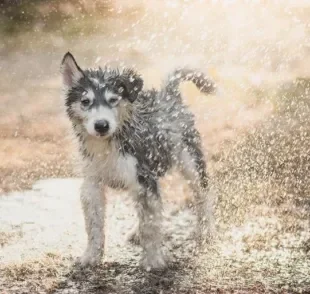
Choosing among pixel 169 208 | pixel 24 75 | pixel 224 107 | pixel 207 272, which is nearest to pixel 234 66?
pixel 224 107

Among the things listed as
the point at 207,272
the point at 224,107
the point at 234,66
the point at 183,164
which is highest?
the point at 234,66

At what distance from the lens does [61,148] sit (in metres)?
7.95

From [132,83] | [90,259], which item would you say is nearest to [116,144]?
[132,83]

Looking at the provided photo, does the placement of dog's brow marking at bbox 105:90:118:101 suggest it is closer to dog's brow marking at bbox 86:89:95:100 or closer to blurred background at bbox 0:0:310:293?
dog's brow marking at bbox 86:89:95:100

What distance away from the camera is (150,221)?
5.98 m

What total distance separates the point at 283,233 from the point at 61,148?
259 cm

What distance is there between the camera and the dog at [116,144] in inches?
226

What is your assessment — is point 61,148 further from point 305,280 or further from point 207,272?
point 305,280

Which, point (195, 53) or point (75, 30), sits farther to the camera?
point (75, 30)

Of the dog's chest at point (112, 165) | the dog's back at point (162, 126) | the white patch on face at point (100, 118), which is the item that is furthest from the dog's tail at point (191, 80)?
the white patch on face at point (100, 118)

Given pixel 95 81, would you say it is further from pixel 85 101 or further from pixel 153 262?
pixel 153 262

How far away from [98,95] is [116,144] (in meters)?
0.48

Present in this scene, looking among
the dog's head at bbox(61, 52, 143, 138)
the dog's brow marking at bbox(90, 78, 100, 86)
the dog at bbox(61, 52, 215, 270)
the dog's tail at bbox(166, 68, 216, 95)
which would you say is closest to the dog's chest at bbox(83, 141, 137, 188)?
the dog at bbox(61, 52, 215, 270)

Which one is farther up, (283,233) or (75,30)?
(75,30)
